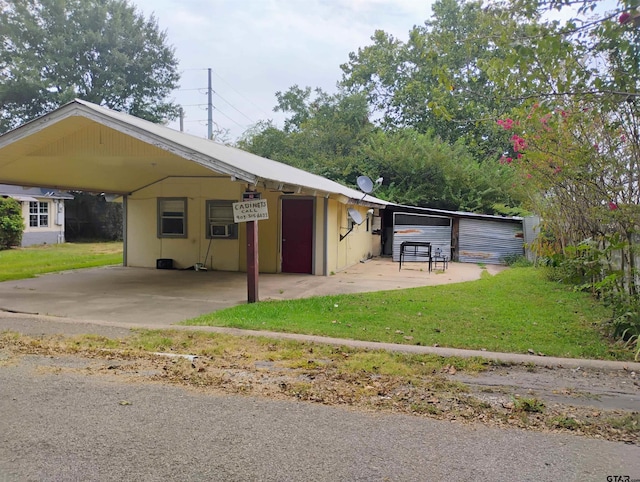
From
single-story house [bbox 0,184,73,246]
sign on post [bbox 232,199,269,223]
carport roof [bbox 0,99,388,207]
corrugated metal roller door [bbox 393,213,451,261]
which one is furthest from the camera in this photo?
single-story house [bbox 0,184,73,246]

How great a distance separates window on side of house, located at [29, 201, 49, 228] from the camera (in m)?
26.4

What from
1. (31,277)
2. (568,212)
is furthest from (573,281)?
(31,277)

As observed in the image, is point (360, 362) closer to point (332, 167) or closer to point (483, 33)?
point (483, 33)

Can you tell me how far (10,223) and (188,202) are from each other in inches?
516

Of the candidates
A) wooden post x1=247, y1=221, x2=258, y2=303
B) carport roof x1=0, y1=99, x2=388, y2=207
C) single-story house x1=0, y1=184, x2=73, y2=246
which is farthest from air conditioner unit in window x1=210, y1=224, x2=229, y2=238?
single-story house x1=0, y1=184, x2=73, y2=246

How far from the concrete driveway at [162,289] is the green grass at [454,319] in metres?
1.09

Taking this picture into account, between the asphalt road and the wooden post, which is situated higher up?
the wooden post

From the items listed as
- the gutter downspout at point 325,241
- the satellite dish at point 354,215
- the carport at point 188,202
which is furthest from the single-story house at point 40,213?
the gutter downspout at point 325,241

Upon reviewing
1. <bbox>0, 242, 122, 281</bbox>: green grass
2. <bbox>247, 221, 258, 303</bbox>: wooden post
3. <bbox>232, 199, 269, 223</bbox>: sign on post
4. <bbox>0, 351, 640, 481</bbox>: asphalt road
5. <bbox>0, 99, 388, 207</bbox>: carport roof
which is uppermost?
<bbox>0, 99, 388, 207</bbox>: carport roof

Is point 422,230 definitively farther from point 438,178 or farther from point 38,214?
point 38,214

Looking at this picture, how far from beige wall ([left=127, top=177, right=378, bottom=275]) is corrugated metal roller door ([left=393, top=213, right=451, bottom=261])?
4.90 metres

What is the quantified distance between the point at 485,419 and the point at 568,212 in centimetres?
861

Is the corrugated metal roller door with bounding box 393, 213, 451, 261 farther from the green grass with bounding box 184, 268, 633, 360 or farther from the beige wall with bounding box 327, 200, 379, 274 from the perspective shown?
the green grass with bounding box 184, 268, 633, 360

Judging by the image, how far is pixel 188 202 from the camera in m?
15.5
